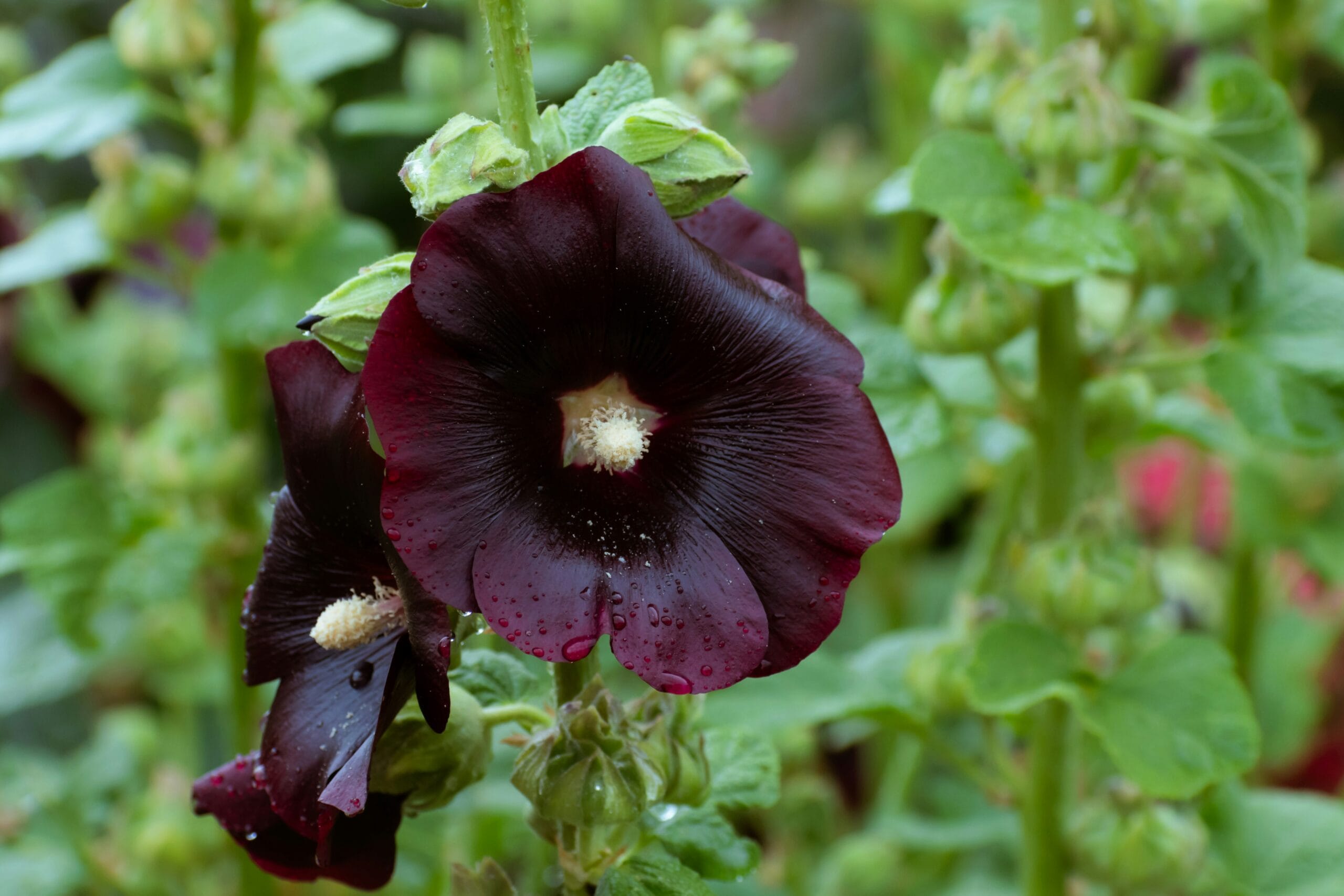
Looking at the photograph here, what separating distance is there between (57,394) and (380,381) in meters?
1.63

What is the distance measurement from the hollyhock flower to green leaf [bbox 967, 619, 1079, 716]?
31 centimetres

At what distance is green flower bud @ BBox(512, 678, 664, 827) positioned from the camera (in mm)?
579

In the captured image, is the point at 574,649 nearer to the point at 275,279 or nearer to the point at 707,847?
the point at 707,847

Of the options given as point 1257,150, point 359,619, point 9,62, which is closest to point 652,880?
point 359,619

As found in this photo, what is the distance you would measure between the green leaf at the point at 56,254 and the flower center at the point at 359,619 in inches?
26.3

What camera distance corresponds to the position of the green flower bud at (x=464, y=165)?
54 cm

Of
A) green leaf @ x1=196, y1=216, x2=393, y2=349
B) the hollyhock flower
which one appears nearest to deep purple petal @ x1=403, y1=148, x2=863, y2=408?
the hollyhock flower

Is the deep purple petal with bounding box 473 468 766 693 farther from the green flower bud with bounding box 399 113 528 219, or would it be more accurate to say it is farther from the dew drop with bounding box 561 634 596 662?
the green flower bud with bounding box 399 113 528 219

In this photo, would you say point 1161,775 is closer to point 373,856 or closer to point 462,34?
point 373,856

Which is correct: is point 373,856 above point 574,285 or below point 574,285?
below

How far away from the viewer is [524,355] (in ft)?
1.82

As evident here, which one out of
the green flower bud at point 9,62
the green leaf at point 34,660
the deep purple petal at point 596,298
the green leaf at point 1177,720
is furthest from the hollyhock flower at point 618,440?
the green flower bud at point 9,62

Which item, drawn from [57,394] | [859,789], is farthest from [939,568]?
[57,394]

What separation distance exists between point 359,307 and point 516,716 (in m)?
0.21
